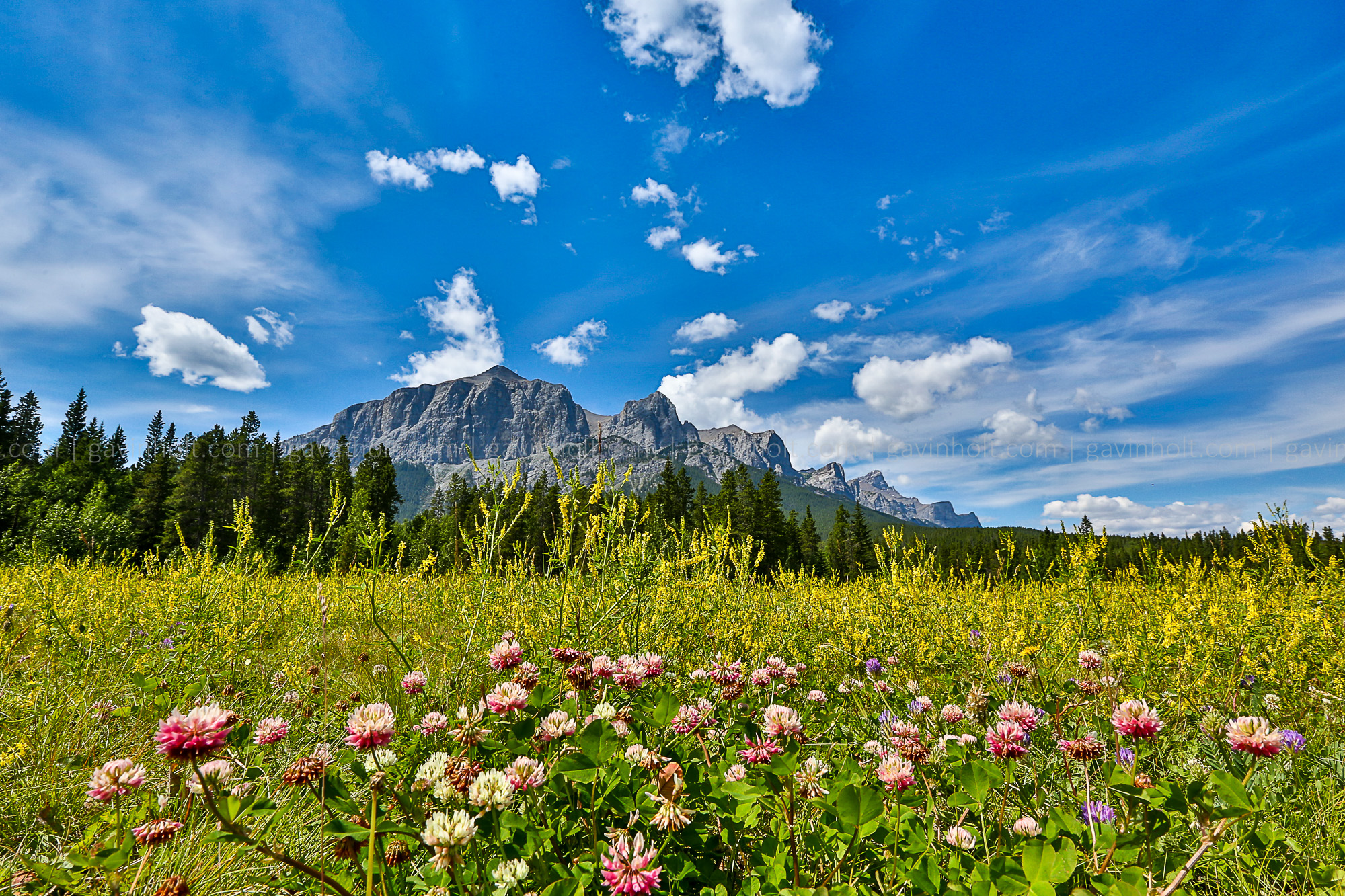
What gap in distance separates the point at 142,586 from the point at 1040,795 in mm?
8880

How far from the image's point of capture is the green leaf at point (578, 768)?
132 cm

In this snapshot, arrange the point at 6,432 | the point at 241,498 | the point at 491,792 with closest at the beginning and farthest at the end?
1. the point at 491,792
2. the point at 241,498
3. the point at 6,432

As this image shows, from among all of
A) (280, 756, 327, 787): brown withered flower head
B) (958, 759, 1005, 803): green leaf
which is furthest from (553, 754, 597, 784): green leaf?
(958, 759, 1005, 803): green leaf

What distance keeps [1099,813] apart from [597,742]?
1.58 meters

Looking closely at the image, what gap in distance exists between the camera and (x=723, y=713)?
2.34 metres

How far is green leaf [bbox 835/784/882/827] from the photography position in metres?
1.21

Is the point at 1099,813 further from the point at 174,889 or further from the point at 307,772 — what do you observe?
the point at 174,889

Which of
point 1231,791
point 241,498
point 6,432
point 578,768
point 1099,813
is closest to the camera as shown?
point 1231,791

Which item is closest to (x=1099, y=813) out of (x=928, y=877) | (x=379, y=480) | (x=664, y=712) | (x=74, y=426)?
(x=928, y=877)

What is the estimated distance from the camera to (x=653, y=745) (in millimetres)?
1902

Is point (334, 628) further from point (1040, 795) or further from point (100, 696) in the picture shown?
point (1040, 795)

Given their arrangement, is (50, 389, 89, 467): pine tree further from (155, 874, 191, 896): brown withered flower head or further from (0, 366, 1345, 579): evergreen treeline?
(155, 874, 191, 896): brown withered flower head

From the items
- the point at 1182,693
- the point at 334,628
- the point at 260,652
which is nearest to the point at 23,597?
the point at 334,628

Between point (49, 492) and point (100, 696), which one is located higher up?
point (49, 492)
